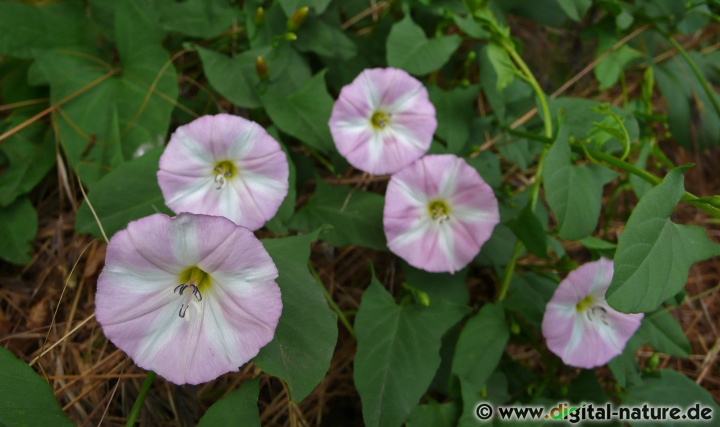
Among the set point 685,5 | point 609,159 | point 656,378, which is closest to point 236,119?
point 609,159

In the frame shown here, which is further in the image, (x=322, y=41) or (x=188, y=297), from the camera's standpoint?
(x=322, y=41)

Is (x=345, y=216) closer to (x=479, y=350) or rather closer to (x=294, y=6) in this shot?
(x=479, y=350)

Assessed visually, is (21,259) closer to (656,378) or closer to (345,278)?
(345,278)

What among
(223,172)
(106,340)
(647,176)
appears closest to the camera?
(647,176)

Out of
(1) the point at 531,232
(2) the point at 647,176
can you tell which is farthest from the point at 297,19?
(2) the point at 647,176

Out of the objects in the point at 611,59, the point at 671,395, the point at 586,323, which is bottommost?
the point at 671,395

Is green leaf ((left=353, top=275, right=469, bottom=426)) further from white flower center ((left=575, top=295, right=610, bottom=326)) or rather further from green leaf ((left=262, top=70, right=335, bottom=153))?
green leaf ((left=262, top=70, right=335, bottom=153))

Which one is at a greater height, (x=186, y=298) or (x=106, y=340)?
(x=186, y=298)

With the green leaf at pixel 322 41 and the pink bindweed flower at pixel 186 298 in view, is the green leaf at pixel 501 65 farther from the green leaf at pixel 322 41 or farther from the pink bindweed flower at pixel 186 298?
the pink bindweed flower at pixel 186 298
